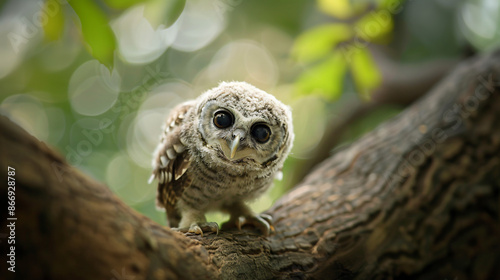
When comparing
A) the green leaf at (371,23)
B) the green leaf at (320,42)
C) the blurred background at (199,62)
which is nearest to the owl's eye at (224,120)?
the blurred background at (199,62)

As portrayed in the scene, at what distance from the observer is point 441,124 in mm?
2459

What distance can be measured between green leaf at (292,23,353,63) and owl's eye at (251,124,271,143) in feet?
2.58

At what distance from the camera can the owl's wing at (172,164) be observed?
6.34ft

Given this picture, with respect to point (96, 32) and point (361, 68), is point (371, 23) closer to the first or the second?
point (361, 68)

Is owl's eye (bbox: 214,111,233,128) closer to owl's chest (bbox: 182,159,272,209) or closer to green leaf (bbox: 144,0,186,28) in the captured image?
owl's chest (bbox: 182,159,272,209)

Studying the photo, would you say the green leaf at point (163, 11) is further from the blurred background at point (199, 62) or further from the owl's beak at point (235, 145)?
the owl's beak at point (235, 145)

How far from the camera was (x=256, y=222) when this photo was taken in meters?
1.99

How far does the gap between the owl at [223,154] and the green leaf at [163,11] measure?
0.55 m

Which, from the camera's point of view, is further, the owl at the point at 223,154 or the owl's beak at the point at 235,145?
the owl at the point at 223,154

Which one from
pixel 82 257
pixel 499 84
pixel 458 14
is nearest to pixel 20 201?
pixel 82 257

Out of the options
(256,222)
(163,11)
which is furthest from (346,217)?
(163,11)

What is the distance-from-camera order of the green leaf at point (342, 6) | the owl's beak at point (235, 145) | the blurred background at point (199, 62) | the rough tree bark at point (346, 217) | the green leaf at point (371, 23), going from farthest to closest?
the green leaf at point (371, 23)
the green leaf at point (342, 6)
the owl's beak at point (235, 145)
the blurred background at point (199, 62)
the rough tree bark at point (346, 217)

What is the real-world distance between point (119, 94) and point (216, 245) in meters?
1.60

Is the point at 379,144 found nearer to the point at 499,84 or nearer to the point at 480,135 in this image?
the point at 480,135
